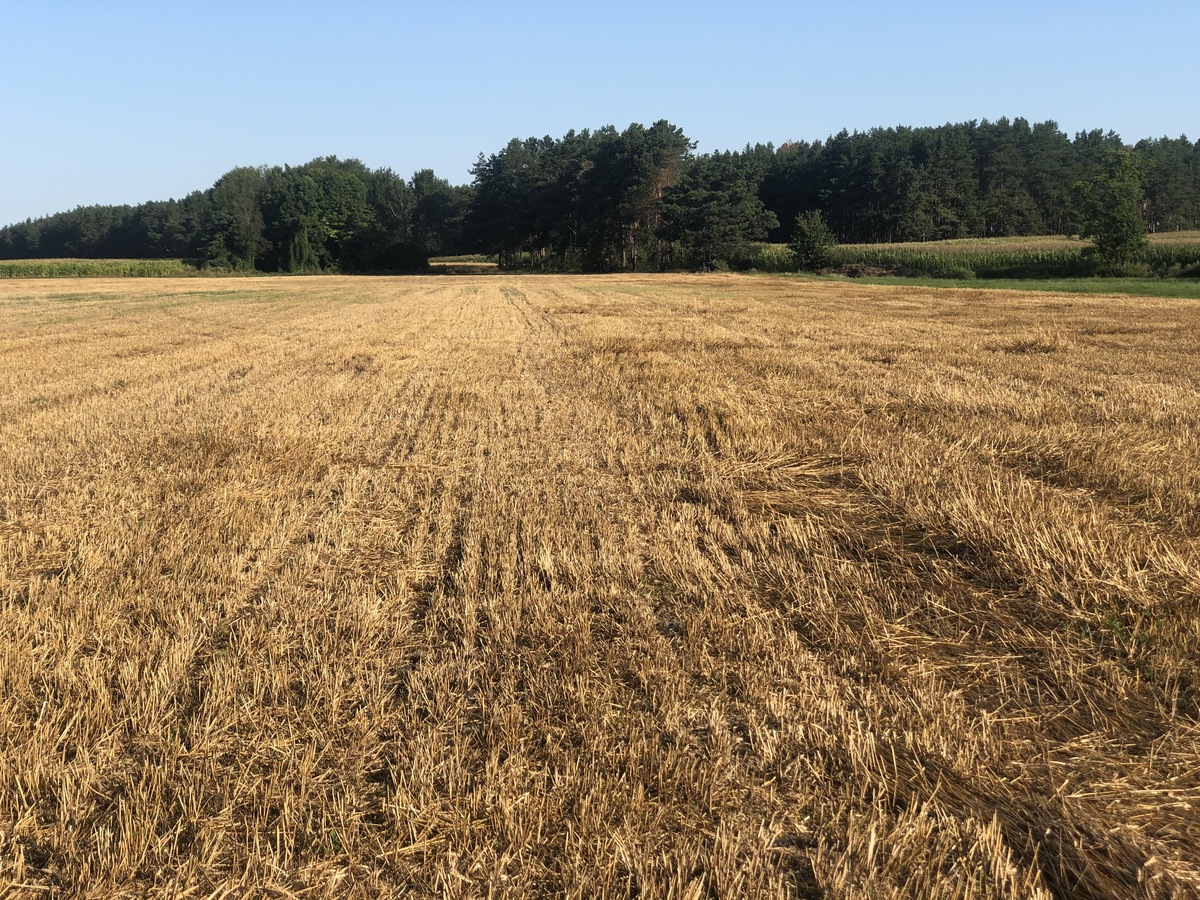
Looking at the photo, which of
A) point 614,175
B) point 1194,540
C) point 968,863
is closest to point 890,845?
point 968,863

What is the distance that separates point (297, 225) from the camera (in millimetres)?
96250

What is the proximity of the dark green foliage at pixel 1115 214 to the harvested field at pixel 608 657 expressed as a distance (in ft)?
176

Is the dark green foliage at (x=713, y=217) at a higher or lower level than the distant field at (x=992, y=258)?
higher

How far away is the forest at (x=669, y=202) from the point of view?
78000mm

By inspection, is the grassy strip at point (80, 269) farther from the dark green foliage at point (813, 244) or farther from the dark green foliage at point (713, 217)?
the dark green foliage at point (813, 244)

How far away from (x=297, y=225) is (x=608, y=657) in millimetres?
105996

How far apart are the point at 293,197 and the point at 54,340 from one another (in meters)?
92.6

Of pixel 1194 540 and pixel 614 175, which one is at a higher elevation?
pixel 614 175

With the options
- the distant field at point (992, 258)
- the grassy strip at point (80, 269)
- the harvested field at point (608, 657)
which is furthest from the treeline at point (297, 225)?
the harvested field at point (608, 657)

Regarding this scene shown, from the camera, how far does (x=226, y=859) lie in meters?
2.15

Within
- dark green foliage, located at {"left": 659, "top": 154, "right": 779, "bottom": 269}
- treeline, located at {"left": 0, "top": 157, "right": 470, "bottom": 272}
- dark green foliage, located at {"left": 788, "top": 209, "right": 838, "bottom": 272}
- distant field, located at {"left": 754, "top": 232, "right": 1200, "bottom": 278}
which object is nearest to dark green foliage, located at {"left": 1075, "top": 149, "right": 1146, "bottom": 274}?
distant field, located at {"left": 754, "top": 232, "right": 1200, "bottom": 278}

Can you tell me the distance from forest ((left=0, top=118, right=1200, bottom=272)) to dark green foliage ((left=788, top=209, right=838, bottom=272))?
1034 cm

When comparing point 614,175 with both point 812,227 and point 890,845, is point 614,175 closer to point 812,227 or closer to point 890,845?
point 812,227

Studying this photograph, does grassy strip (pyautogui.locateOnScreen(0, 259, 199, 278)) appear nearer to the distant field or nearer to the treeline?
the treeline
